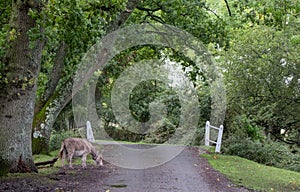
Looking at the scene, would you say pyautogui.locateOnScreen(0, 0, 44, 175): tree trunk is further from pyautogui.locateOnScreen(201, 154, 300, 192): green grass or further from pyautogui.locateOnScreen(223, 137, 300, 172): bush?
pyautogui.locateOnScreen(223, 137, 300, 172): bush

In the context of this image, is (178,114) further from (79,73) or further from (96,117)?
(79,73)

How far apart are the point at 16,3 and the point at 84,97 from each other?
18.7 m

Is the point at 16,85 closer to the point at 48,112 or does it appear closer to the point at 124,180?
the point at 124,180

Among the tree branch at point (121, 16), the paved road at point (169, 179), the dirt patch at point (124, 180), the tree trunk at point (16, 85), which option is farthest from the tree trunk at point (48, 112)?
the tree trunk at point (16, 85)

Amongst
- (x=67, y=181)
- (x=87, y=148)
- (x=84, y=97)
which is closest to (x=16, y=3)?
(x=67, y=181)

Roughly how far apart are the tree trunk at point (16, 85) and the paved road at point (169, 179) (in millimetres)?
2253

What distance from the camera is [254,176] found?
11.8 metres

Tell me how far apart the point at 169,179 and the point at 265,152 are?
875 cm

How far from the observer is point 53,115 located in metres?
14.8

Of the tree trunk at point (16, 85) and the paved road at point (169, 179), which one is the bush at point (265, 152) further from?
the tree trunk at point (16, 85)

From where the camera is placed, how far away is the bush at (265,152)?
1749 cm

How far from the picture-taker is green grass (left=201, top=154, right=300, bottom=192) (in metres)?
10.2

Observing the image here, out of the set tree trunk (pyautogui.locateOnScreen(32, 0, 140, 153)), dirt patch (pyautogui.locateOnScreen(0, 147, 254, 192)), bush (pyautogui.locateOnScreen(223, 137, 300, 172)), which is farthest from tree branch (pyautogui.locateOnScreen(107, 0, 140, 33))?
bush (pyautogui.locateOnScreen(223, 137, 300, 172))

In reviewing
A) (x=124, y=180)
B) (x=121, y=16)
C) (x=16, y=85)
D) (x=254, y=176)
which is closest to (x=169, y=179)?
(x=124, y=180)
